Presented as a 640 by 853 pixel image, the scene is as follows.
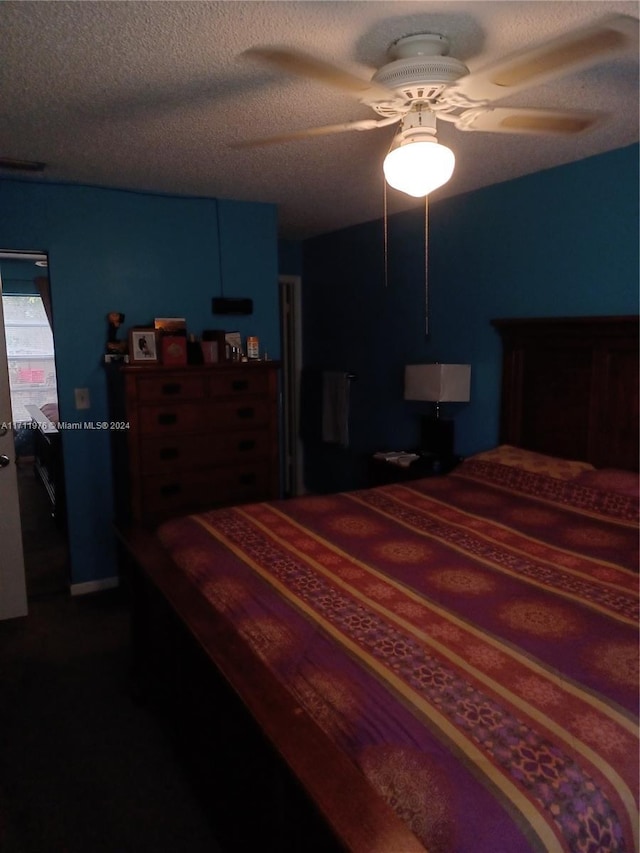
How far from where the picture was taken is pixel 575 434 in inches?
121

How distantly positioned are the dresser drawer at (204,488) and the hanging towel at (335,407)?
139cm

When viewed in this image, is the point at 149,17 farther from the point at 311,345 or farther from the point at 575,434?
the point at 311,345

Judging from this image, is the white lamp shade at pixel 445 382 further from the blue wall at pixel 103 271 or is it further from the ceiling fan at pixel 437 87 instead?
the ceiling fan at pixel 437 87

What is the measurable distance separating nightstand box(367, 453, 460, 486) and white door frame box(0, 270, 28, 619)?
2202mm

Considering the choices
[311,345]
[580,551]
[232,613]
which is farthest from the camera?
[311,345]

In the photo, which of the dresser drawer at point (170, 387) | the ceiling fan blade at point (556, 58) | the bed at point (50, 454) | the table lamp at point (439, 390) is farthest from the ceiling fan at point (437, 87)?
the bed at point (50, 454)

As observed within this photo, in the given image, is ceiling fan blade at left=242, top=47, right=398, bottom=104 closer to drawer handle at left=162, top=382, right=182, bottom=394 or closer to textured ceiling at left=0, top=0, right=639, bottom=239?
textured ceiling at left=0, top=0, right=639, bottom=239

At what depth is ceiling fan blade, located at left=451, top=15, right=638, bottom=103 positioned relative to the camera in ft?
4.02

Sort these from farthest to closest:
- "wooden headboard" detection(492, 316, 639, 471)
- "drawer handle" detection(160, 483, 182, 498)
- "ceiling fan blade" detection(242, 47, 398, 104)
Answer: "drawer handle" detection(160, 483, 182, 498) → "wooden headboard" detection(492, 316, 639, 471) → "ceiling fan blade" detection(242, 47, 398, 104)

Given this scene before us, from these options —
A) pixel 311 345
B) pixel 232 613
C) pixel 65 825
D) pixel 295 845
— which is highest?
pixel 311 345

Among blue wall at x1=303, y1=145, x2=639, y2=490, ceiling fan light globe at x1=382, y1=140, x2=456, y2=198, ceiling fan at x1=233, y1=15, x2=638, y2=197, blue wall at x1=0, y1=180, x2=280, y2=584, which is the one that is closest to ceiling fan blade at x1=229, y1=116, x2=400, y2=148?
ceiling fan at x1=233, y1=15, x2=638, y2=197

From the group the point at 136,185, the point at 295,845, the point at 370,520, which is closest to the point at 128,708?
the point at 370,520

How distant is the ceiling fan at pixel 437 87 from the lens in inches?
53.5

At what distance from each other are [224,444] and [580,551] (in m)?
2.09
